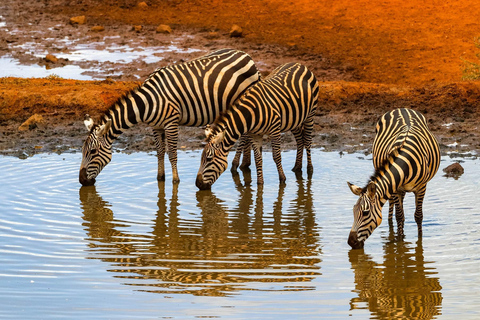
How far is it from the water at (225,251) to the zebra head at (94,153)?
20 cm

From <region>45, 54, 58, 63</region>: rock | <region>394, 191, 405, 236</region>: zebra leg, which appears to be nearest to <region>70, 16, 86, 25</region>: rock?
<region>45, 54, 58, 63</region>: rock

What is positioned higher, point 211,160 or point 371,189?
point 371,189

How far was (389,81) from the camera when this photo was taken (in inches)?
→ 872

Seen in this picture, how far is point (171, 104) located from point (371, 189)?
5.18m

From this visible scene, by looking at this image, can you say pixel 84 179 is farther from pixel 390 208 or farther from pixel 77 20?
pixel 77 20

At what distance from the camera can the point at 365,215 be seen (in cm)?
793

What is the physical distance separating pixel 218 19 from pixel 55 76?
852cm

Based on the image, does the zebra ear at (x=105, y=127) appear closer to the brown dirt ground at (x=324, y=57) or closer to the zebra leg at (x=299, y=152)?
the brown dirt ground at (x=324, y=57)

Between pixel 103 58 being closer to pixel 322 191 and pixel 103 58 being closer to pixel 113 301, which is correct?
pixel 322 191

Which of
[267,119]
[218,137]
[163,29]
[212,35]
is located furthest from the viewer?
[163,29]

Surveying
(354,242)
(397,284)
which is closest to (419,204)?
(354,242)

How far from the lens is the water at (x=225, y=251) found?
6.63m

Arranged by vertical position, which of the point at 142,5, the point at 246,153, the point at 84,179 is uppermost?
the point at 142,5

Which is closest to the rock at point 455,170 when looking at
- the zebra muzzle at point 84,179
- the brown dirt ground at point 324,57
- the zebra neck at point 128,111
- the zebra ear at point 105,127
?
the brown dirt ground at point 324,57
